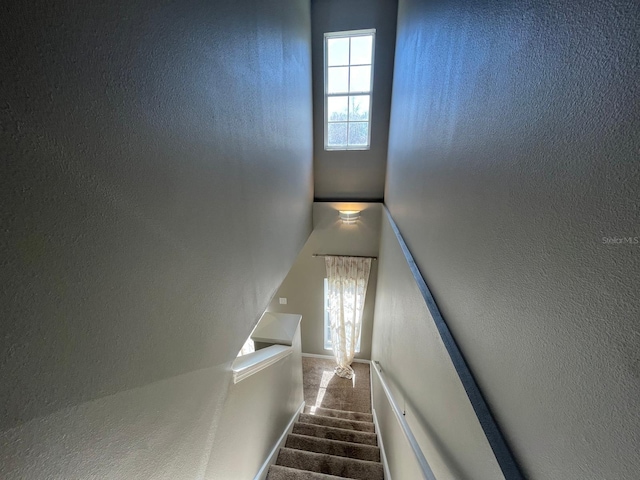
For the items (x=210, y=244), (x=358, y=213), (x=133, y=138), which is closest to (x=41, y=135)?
(x=133, y=138)

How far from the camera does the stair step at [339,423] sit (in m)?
3.00

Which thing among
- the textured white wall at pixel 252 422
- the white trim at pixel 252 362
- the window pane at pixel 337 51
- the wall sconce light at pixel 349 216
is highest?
the window pane at pixel 337 51

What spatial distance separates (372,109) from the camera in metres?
3.45

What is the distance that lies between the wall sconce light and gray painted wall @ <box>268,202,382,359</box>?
0.07 m

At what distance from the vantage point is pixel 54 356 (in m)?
0.50

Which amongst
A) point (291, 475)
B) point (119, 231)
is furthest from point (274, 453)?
point (119, 231)

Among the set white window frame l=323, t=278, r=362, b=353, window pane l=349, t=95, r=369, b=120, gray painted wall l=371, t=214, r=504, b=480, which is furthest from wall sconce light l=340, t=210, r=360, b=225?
gray painted wall l=371, t=214, r=504, b=480

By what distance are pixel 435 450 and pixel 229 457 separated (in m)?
1.05

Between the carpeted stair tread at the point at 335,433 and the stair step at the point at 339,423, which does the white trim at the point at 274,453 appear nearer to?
the carpeted stair tread at the point at 335,433

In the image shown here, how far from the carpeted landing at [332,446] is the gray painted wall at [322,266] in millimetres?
992

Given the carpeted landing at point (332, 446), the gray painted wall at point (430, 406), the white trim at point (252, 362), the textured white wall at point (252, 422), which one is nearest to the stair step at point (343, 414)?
the carpeted landing at point (332, 446)

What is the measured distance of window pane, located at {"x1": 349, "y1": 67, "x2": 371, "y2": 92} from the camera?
10.9 feet

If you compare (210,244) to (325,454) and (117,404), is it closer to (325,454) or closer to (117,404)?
(117,404)

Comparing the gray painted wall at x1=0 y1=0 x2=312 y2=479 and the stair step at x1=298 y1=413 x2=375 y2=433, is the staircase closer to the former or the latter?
the stair step at x1=298 y1=413 x2=375 y2=433
